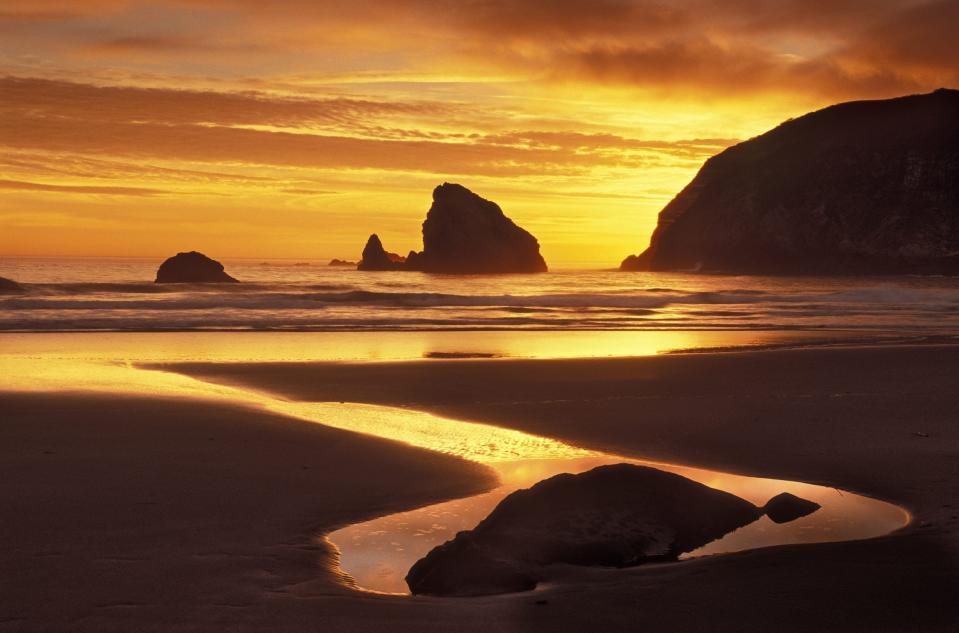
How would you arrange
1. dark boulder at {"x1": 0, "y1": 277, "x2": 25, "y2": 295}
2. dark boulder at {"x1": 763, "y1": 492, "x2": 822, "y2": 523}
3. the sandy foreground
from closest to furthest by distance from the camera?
1. the sandy foreground
2. dark boulder at {"x1": 763, "y1": 492, "x2": 822, "y2": 523}
3. dark boulder at {"x1": 0, "y1": 277, "x2": 25, "y2": 295}

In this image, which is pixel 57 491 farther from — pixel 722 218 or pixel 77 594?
pixel 722 218

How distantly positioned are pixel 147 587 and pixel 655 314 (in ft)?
95.3

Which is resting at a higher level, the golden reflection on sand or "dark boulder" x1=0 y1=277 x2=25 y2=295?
"dark boulder" x1=0 y1=277 x2=25 y2=295

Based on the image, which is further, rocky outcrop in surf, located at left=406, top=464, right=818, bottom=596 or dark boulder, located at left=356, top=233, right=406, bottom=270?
dark boulder, located at left=356, top=233, right=406, bottom=270

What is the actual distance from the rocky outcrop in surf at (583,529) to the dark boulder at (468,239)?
109m

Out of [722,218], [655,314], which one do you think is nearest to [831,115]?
[722,218]

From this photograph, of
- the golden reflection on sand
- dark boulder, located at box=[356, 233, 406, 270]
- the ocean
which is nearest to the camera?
the golden reflection on sand

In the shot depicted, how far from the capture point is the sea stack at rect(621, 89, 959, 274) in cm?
10331

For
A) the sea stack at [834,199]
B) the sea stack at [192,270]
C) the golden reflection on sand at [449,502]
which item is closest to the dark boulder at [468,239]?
the sea stack at [834,199]

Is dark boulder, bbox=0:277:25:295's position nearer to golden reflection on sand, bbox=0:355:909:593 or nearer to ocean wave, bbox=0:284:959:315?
ocean wave, bbox=0:284:959:315

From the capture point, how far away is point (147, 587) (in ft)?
13.9

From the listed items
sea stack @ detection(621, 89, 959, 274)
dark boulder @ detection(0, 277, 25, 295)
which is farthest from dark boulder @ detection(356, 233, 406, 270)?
dark boulder @ detection(0, 277, 25, 295)

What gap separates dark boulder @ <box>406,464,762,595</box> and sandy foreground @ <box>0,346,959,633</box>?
0.22m

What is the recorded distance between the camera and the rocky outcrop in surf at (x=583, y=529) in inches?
175
